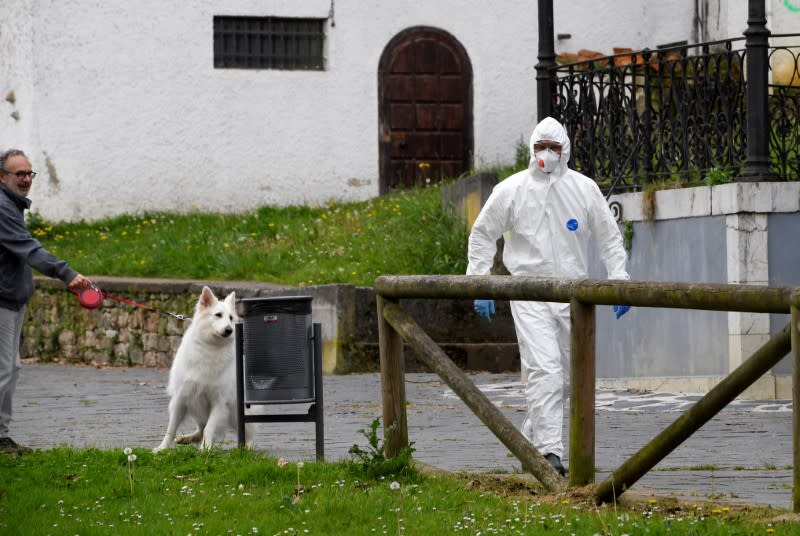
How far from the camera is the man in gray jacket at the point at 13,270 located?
9344 millimetres

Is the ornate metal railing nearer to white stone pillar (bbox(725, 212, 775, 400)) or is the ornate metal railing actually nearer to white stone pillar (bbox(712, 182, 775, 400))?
white stone pillar (bbox(712, 182, 775, 400))

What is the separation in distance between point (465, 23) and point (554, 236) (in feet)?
52.6

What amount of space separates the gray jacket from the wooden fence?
2331 millimetres

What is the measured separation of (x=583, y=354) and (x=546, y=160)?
2257mm

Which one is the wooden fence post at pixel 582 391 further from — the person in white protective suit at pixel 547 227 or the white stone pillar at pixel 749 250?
the white stone pillar at pixel 749 250

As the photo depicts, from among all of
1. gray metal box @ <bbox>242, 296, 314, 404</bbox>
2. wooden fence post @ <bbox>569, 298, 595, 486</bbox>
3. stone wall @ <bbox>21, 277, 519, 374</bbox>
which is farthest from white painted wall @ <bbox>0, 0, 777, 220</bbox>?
wooden fence post @ <bbox>569, 298, 595, 486</bbox>

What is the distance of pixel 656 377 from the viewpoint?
14.1 m

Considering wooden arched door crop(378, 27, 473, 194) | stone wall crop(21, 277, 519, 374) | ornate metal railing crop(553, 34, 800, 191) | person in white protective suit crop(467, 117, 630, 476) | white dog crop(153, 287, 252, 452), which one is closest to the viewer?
person in white protective suit crop(467, 117, 630, 476)

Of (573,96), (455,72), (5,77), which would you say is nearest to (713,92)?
(573,96)

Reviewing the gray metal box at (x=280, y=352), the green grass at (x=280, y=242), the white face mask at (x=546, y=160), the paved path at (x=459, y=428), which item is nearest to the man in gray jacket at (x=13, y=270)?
the paved path at (x=459, y=428)

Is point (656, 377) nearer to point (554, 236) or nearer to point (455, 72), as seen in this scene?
point (554, 236)

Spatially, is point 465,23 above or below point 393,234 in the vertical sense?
above

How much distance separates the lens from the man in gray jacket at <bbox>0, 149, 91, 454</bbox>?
9.34m

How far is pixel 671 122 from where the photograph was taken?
14258mm
